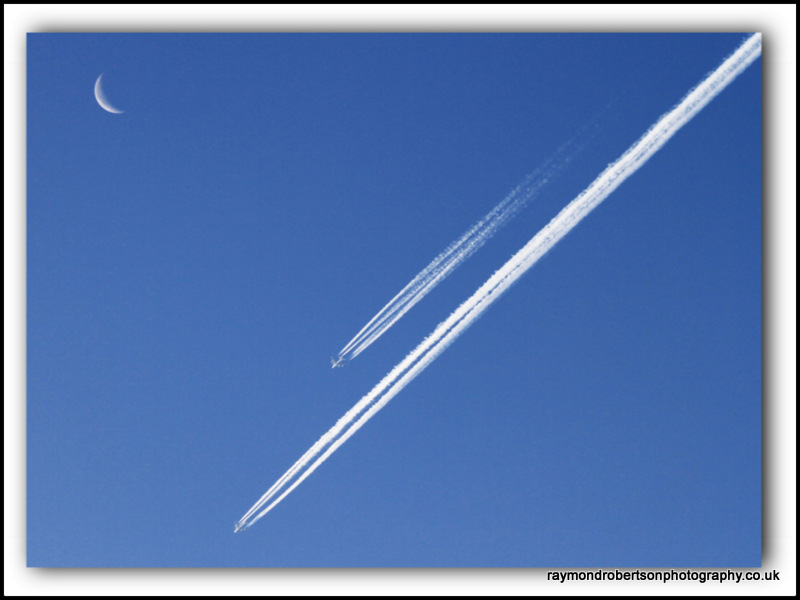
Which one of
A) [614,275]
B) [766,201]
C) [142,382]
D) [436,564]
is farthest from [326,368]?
[766,201]

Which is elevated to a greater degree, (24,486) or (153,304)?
(153,304)

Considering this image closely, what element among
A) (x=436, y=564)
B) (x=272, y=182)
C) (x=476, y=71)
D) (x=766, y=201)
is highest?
(x=476, y=71)

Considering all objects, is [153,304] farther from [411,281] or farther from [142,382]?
[411,281]
